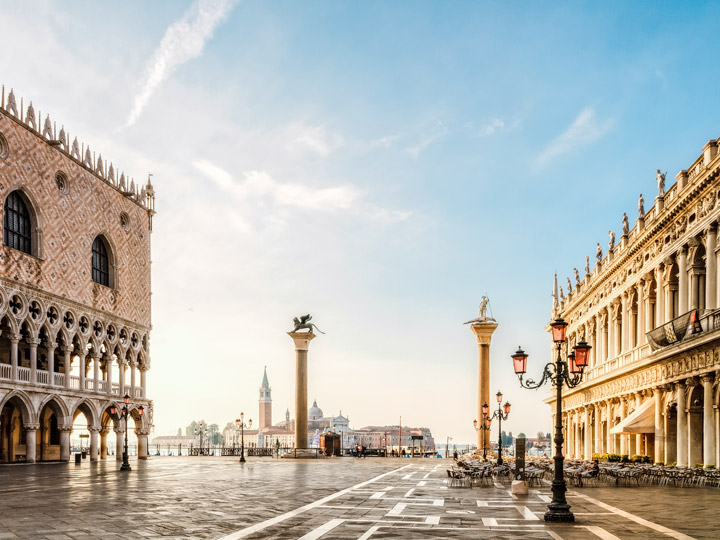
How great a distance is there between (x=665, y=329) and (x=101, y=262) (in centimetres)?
3526

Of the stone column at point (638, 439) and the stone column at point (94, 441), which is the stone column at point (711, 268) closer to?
the stone column at point (638, 439)

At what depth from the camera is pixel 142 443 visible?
5266 centimetres

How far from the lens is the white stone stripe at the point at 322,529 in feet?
39.3

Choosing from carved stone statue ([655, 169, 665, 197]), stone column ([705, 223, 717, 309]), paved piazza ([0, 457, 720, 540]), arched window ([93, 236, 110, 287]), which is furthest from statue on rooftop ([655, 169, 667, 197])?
arched window ([93, 236, 110, 287])

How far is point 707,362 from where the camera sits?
2556 cm

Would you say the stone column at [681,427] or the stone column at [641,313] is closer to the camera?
the stone column at [681,427]

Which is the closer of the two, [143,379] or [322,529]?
[322,529]

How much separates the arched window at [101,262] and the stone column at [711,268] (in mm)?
36621

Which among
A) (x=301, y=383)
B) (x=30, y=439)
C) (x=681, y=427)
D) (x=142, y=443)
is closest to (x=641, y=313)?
(x=681, y=427)

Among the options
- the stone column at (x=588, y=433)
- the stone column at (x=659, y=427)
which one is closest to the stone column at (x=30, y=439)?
the stone column at (x=659, y=427)

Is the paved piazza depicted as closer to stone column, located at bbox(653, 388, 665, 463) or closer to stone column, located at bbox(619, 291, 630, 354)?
stone column, located at bbox(653, 388, 665, 463)

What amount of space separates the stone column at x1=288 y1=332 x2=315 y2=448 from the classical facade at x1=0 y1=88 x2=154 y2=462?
10.5m

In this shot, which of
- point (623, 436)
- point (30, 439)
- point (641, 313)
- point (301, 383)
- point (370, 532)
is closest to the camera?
point (370, 532)

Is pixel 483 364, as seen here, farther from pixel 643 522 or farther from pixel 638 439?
pixel 643 522
